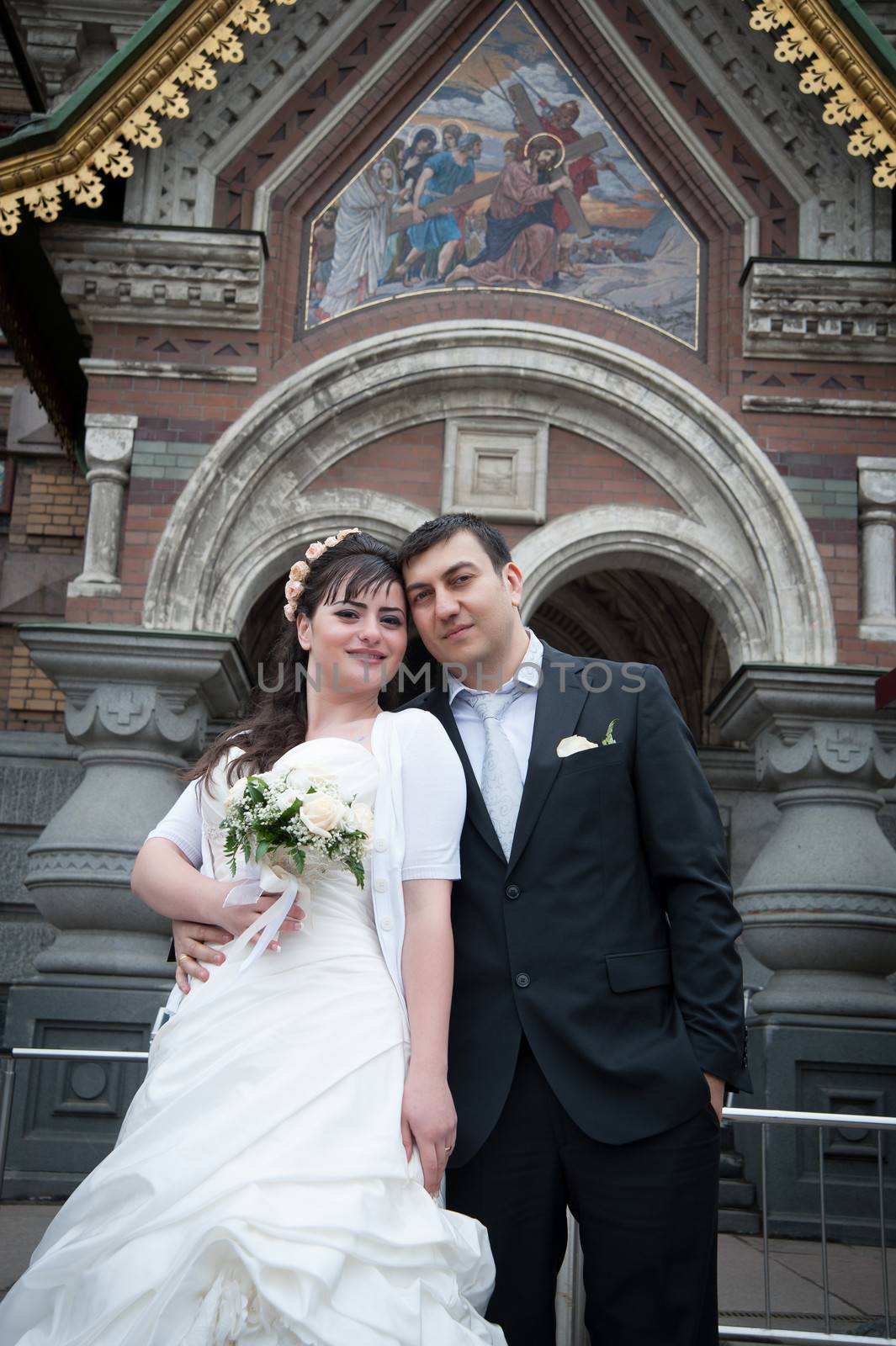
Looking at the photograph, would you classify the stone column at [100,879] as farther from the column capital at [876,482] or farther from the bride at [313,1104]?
the bride at [313,1104]

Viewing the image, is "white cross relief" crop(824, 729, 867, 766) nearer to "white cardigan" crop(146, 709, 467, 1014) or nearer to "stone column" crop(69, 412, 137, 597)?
"stone column" crop(69, 412, 137, 597)

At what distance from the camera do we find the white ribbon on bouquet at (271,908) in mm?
2674

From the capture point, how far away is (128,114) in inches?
293

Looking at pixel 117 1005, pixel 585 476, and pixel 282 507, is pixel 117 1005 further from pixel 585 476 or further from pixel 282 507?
pixel 585 476

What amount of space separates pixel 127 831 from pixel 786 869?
3.65 meters

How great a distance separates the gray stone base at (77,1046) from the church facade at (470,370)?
22 millimetres

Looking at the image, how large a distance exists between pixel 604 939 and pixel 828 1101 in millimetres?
4645

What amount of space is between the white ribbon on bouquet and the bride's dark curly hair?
0.34 m

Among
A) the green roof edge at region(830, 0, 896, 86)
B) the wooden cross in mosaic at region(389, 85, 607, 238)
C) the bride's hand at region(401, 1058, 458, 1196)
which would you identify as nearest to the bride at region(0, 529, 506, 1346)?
the bride's hand at region(401, 1058, 458, 1196)

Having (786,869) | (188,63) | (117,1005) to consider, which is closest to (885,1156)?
(786,869)

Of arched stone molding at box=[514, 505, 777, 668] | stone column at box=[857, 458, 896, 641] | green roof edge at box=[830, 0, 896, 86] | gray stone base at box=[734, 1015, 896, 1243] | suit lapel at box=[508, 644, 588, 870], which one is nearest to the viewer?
suit lapel at box=[508, 644, 588, 870]

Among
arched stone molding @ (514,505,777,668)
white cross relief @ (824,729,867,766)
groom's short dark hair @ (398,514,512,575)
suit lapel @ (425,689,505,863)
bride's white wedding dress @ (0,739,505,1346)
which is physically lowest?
bride's white wedding dress @ (0,739,505,1346)

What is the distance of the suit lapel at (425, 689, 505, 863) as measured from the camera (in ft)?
9.48

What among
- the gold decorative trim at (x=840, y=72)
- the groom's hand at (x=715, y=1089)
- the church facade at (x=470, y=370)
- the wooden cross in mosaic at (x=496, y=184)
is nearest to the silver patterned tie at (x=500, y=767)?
the groom's hand at (x=715, y=1089)
